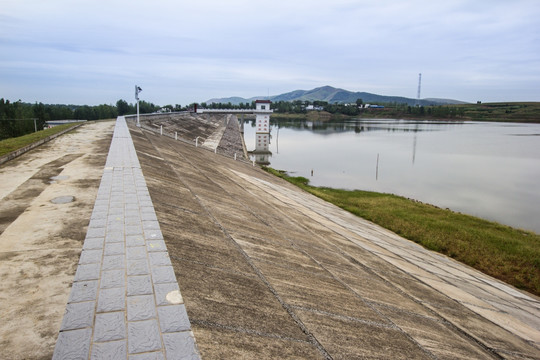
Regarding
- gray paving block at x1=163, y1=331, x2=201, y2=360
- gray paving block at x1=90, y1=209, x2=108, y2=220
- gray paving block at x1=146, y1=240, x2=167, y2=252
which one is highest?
gray paving block at x1=90, y1=209, x2=108, y2=220

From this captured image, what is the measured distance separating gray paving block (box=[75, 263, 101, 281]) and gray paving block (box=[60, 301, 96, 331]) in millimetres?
724

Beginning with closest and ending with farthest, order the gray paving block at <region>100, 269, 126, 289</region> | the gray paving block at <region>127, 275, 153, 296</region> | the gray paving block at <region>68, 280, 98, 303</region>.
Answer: the gray paving block at <region>68, 280, 98, 303</region> < the gray paving block at <region>127, 275, 153, 296</region> < the gray paving block at <region>100, 269, 126, 289</region>

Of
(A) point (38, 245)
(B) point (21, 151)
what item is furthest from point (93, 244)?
(B) point (21, 151)

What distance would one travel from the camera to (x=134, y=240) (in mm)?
6746

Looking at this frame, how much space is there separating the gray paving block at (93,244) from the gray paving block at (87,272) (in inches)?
27.4

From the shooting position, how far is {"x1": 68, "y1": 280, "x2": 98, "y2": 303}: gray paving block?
4812 millimetres

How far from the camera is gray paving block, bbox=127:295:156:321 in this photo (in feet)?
14.7

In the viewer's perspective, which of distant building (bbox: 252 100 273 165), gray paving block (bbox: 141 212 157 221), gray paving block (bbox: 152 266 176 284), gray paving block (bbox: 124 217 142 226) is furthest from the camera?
distant building (bbox: 252 100 273 165)

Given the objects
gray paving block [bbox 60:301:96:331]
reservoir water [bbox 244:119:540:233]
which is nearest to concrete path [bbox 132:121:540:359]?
gray paving block [bbox 60:301:96:331]

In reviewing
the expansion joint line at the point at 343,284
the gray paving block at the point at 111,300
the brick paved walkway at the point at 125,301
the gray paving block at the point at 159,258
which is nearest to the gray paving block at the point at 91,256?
the brick paved walkway at the point at 125,301

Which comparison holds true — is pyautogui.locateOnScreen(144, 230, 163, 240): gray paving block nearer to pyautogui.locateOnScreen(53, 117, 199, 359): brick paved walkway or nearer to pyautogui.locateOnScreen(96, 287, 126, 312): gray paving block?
pyautogui.locateOnScreen(53, 117, 199, 359): brick paved walkway

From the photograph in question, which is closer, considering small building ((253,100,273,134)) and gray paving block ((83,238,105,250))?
gray paving block ((83,238,105,250))

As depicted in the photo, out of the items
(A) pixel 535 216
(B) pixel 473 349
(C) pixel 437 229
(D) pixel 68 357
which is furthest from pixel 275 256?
(A) pixel 535 216

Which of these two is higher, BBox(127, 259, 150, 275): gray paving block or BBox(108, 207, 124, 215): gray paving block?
BBox(108, 207, 124, 215): gray paving block
